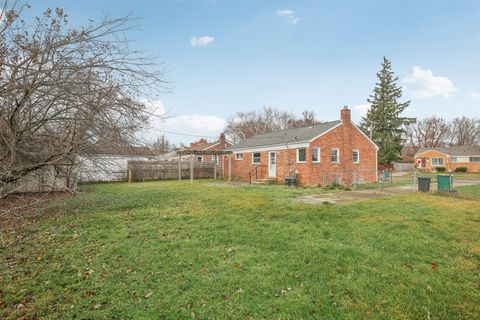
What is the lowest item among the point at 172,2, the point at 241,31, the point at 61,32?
the point at 61,32

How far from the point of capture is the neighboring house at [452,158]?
39406mm

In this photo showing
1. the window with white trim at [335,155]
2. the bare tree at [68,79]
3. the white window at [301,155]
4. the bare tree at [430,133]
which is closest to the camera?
the bare tree at [68,79]

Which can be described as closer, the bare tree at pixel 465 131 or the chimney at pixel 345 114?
the chimney at pixel 345 114

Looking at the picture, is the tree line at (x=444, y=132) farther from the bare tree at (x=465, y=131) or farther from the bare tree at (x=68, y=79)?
the bare tree at (x=68, y=79)

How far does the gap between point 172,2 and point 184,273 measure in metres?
9.23

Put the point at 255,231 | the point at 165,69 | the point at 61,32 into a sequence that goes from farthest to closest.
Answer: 1. the point at 255,231
2. the point at 165,69
3. the point at 61,32

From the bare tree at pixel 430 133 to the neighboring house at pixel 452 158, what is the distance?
535 inches

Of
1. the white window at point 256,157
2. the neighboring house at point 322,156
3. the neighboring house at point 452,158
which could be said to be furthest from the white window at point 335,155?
the neighboring house at point 452,158

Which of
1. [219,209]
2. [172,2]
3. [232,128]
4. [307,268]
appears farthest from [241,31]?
[232,128]

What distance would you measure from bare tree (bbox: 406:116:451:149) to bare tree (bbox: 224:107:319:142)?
24274 millimetres

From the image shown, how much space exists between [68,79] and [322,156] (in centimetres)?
1504

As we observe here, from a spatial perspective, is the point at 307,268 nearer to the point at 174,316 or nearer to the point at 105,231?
the point at 174,316

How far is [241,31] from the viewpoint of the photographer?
1362 cm

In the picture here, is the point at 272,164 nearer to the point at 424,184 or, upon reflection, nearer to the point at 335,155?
the point at 335,155
